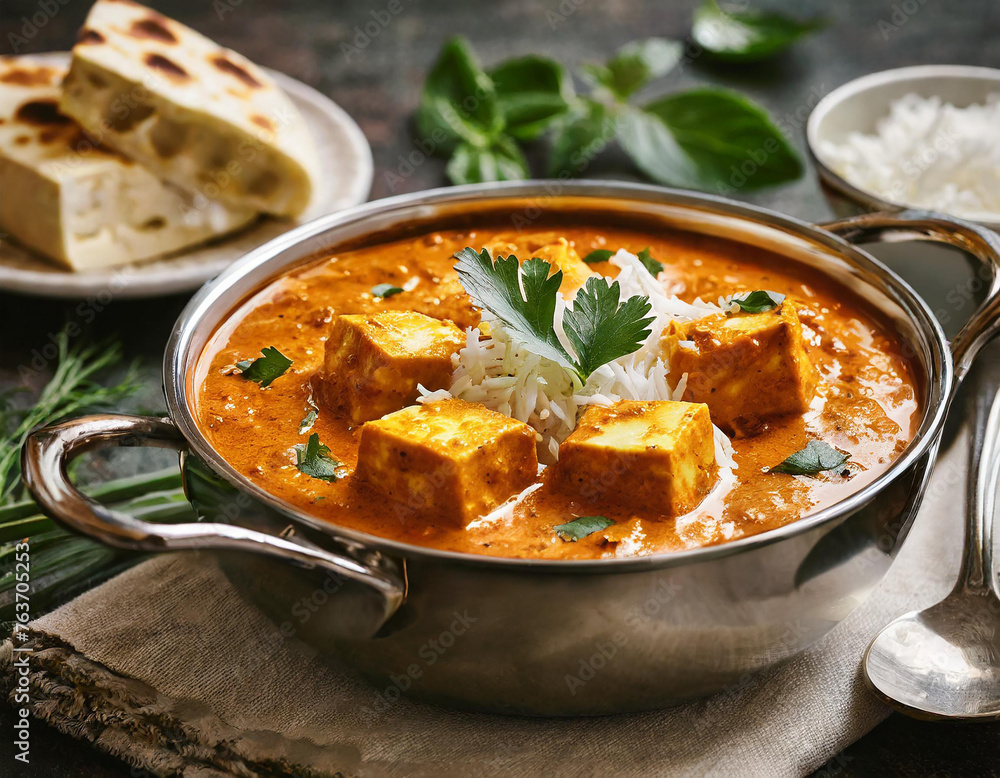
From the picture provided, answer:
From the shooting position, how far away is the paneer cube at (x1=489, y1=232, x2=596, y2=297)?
93.5 inches

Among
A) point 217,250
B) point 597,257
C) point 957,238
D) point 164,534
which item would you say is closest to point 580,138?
point 217,250

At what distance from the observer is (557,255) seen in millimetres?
2426

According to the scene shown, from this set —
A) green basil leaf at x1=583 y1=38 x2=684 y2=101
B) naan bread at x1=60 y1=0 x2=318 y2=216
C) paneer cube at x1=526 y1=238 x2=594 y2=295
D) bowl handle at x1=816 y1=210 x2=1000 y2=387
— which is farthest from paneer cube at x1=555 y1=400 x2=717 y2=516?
green basil leaf at x1=583 y1=38 x2=684 y2=101

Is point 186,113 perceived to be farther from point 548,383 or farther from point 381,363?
point 548,383

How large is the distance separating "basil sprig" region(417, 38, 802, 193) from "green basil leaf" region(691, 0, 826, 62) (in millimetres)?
601

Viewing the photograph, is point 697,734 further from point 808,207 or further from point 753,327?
point 808,207

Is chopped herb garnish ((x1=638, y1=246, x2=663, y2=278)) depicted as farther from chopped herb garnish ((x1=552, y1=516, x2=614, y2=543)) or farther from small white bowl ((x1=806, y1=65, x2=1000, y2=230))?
small white bowl ((x1=806, y1=65, x2=1000, y2=230))

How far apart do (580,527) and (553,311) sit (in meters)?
0.49

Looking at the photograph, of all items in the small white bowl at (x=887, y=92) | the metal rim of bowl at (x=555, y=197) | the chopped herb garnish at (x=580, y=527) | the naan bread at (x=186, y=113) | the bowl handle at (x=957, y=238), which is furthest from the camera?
the small white bowl at (x=887, y=92)

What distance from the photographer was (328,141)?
4.12m

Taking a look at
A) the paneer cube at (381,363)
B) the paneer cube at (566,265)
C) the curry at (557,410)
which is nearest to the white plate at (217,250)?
the curry at (557,410)

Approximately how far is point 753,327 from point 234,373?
43.0 inches

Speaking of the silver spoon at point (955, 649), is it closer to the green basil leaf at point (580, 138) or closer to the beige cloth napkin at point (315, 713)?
the beige cloth napkin at point (315, 713)

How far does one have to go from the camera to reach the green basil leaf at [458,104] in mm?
4195
